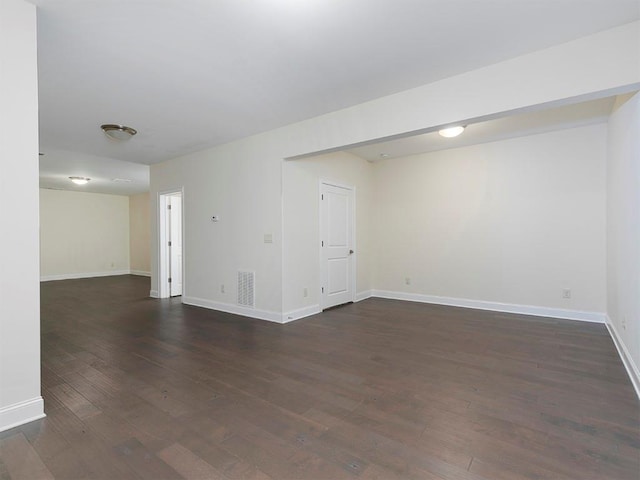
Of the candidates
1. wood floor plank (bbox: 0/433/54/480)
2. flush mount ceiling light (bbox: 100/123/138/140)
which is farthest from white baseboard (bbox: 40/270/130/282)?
wood floor plank (bbox: 0/433/54/480)

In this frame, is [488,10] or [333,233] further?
[333,233]

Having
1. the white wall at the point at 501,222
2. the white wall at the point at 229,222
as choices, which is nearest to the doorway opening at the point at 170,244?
the white wall at the point at 229,222

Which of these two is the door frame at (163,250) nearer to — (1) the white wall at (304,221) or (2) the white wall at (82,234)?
(1) the white wall at (304,221)

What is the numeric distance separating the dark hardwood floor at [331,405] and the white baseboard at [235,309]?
0.48 metres

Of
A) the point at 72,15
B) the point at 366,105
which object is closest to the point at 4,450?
the point at 72,15

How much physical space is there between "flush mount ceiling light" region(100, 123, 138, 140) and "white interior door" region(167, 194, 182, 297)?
83.7 inches

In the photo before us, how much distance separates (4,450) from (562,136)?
639 centimetres

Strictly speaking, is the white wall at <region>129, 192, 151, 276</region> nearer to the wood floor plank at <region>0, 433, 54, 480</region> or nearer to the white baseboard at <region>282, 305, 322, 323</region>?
the white baseboard at <region>282, 305, 322, 323</region>

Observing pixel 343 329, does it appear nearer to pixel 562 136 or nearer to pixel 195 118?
pixel 195 118

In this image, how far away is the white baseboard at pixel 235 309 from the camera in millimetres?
4539

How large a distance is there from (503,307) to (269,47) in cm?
480

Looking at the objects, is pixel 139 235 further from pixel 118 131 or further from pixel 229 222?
pixel 118 131

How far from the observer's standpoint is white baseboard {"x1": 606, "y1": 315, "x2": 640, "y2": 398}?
2.44 metres

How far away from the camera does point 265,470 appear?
1608 mm
